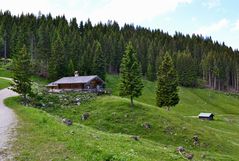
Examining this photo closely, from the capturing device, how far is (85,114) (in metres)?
58.8

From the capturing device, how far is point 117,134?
117 feet

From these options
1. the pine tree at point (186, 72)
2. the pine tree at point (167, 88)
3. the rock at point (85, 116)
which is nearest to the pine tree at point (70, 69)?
the pine tree at point (167, 88)

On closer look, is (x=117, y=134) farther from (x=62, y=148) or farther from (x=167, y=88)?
(x=167, y=88)

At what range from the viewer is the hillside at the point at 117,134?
18838 mm

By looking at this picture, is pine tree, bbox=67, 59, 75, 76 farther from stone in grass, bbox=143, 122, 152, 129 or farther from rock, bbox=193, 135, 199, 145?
rock, bbox=193, 135, 199, 145

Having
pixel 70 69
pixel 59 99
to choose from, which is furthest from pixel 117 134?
pixel 70 69

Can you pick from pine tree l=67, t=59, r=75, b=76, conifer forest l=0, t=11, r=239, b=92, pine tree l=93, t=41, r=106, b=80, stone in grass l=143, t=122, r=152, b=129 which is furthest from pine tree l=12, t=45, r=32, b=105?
pine tree l=93, t=41, r=106, b=80

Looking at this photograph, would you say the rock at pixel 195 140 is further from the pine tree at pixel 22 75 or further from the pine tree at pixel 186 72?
the pine tree at pixel 186 72

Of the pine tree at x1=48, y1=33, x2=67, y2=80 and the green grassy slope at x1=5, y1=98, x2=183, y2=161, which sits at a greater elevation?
the pine tree at x1=48, y1=33, x2=67, y2=80

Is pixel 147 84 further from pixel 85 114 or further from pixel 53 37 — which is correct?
pixel 85 114

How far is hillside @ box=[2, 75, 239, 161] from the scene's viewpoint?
61.8ft

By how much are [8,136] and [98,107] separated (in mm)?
40164

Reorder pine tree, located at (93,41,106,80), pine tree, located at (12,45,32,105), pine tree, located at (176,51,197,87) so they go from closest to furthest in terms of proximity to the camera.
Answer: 1. pine tree, located at (12,45,32,105)
2. pine tree, located at (93,41,106,80)
3. pine tree, located at (176,51,197,87)

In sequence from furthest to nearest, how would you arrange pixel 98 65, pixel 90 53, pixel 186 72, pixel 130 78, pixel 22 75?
1. pixel 186 72
2. pixel 90 53
3. pixel 98 65
4. pixel 130 78
5. pixel 22 75
